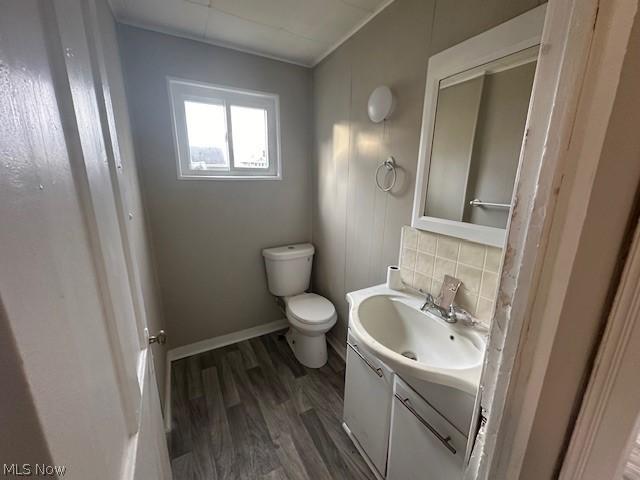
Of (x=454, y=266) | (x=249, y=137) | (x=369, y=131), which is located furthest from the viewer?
(x=249, y=137)

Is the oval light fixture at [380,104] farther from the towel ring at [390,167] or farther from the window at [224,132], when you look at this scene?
the window at [224,132]

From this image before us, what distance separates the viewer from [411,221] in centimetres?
131

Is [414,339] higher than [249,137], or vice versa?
[249,137]

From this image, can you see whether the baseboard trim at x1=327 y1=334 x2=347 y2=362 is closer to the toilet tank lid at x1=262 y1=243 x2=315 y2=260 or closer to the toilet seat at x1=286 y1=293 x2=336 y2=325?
the toilet seat at x1=286 y1=293 x2=336 y2=325

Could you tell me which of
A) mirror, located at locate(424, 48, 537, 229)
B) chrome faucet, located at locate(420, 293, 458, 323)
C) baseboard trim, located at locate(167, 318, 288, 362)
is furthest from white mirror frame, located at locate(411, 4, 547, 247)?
baseboard trim, located at locate(167, 318, 288, 362)

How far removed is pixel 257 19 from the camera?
55.6 inches

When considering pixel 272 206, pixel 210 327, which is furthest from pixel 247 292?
pixel 272 206

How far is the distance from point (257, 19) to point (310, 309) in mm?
1866

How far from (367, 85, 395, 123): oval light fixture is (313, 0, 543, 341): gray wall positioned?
1.7 inches

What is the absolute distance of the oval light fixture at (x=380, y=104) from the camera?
1297 mm

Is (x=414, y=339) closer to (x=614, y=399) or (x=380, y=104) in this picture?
(x=614, y=399)

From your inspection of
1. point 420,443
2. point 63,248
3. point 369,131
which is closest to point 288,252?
point 369,131

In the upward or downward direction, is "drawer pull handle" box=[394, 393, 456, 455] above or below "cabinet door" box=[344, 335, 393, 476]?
above

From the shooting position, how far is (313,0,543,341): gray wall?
1.06m
